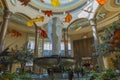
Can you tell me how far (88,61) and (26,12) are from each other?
832cm

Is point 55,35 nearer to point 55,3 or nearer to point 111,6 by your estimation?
point 111,6

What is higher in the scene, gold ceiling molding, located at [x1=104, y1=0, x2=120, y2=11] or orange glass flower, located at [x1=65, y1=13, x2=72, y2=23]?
gold ceiling molding, located at [x1=104, y1=0, x2=120, y2=11]

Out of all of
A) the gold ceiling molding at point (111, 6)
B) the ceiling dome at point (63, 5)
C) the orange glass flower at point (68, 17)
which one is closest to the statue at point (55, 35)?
the gold ceiling molding at point (111, 6)

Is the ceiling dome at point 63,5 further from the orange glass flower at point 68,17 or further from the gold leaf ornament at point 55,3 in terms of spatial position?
the orange glass flower at point 68,17

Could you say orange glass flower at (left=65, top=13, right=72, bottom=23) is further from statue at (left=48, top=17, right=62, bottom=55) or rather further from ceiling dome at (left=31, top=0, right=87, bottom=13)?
statue at (left=48, top=17, right=62, bottom=55)

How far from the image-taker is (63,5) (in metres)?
17.0

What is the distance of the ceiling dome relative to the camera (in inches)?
635

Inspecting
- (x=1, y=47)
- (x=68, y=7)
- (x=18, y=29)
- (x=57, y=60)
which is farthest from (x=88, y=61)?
(x=57, y=60)

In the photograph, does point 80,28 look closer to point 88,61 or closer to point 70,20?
point 70,20

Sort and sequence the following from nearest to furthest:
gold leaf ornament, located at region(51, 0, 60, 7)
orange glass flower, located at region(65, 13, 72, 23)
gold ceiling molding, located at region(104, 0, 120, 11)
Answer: gold ceiling molding, located at region(104, 0, 120, 11), gold leaf ornament, located at region(51, 0, 60, 7), orange glass flower, located at region(65, 13, 72, 23)

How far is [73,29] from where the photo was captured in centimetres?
1927

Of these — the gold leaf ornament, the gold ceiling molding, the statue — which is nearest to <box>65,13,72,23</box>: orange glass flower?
the gold leaf ornament

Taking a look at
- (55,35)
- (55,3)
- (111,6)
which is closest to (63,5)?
(55,3)

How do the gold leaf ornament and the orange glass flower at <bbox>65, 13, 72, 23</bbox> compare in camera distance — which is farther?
Result: the orange glass flower at <bbox>65, 13, 72, 23</bbox>
